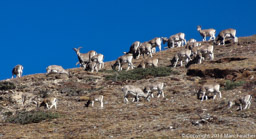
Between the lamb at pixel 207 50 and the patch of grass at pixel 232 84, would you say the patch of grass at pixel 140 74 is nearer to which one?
the lamb at pixel 207 50

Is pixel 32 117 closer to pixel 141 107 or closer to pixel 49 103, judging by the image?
pixel 49 103

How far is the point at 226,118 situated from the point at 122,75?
66.5 feet

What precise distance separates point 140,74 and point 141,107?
13783 millimetres

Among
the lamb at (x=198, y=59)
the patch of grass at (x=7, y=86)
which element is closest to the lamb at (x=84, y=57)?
the patch of grass at (x=7, y=86)

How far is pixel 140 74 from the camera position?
38688mm

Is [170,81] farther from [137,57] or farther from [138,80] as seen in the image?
[137,57]

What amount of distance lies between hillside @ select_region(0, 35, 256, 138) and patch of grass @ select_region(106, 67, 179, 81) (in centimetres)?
49

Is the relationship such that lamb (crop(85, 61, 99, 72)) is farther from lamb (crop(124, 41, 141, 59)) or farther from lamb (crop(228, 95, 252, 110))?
lamb (crop(228, 95, 252, 110))

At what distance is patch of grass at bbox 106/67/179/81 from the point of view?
1482 inches

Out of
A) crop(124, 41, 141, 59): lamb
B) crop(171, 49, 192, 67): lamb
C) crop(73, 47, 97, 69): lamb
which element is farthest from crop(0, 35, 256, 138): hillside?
crop(124, 41, 141, 59): lamb

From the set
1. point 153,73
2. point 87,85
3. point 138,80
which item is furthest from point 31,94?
point 153,73

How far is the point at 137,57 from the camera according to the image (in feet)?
163

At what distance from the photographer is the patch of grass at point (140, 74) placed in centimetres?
3764

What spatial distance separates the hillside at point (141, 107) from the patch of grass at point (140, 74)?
0.49 m
